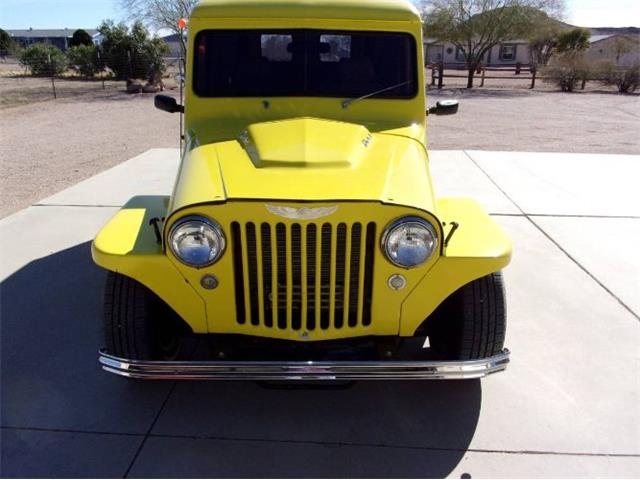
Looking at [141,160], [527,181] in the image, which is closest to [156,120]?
[141,160]

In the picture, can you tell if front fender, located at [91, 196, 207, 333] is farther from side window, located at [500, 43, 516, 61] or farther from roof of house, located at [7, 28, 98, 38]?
roof of house, located at [7, 28, 98, 38]

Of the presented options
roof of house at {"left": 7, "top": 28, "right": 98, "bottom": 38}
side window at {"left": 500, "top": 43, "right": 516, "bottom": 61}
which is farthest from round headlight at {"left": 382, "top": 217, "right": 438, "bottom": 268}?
roof of house at {"left": 7, "top": 28, "right": 98, "bottom": 38}

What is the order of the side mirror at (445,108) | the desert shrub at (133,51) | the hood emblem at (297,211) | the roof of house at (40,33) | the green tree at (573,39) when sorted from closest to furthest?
the hood emblem at (297,211) < the side mirror at (445,108) < the desert shrub at (133,51) < the green tree at (573,39) < the roof of house at (40,33)

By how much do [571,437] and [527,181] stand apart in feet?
17.6

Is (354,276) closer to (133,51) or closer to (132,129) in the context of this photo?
(132,129)

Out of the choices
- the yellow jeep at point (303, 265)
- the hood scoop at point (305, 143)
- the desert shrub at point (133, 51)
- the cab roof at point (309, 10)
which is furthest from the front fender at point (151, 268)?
the desert shrub at point (133, 51)

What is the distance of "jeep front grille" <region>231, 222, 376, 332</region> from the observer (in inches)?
95.3

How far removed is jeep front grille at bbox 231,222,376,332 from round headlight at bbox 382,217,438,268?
0.08 m

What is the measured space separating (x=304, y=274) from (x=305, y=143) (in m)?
0.78

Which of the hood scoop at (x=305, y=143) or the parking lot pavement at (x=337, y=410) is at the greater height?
the hood scoop at (x=305, y=143)

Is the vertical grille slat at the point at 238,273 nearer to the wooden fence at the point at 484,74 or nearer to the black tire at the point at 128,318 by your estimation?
the black tire at the point at 128,318

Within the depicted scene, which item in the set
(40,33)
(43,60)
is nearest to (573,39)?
(43,60)

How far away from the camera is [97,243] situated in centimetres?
266

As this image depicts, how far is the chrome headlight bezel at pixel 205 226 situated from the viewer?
2396mm
